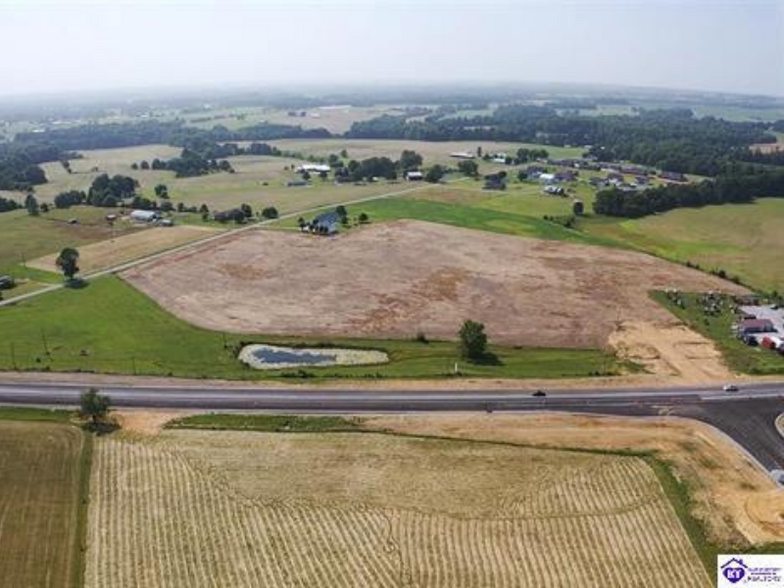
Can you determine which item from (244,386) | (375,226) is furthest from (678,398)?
(375,226)

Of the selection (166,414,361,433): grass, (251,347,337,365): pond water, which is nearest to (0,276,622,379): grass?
(251,347,337,365): pond water

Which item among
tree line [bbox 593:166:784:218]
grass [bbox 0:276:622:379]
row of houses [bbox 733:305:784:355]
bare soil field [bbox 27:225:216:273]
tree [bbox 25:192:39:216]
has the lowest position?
grass [bbox 0:276:622:379]

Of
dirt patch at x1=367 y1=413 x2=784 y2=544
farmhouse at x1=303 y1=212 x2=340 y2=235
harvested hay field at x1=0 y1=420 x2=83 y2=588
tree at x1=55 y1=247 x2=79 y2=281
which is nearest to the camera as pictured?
harvested hay field at x1=0 y1=420 x2=83 y2=588

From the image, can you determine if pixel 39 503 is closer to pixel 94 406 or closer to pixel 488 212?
pixel 94 406

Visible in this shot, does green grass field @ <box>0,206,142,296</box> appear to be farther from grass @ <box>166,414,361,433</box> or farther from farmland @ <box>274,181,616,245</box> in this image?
grass @ <box>166,414,361,433</box>

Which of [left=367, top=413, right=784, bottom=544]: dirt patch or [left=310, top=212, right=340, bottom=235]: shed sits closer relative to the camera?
[left=367, top=413, right=784, bottom=544]: dirt patch

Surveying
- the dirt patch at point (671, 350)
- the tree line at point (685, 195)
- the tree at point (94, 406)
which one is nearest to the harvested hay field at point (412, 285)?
the dirt patch at point (671, 350)

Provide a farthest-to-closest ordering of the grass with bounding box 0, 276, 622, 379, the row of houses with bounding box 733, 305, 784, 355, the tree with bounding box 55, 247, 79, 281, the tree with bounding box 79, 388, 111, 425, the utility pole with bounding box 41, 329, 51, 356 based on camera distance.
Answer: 1. the tree with bounding box 55, 247, 79, 281
2. the row of houses with bounding box 733, 305, 784, 355
3. the utility pole with bounding box 41, 329, 51, 356
4. the grass with bounding box 0, 276, 622, 379
5. the tree with bounding box 79, 388, 111, 425

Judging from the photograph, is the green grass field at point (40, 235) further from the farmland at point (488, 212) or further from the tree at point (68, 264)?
the farmland at point (488, 212)
